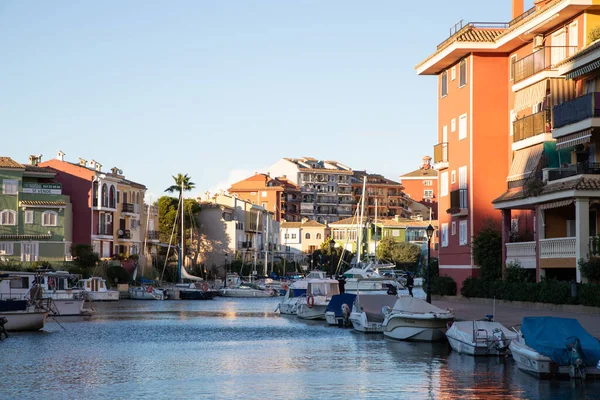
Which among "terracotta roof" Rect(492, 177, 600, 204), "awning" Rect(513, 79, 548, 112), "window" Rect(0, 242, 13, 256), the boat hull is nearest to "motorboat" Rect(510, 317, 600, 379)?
"terracotta roof" Rect(492, 177, 600, 204)

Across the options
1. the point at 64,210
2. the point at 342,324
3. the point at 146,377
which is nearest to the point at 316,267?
the point at 64,210

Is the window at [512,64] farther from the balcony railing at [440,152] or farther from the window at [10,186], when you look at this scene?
the window at [10,186]

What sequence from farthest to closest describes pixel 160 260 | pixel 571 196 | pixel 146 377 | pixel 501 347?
pixel 160 260 < pixel 571 196 < pixel 501 347 < pixel 146 377

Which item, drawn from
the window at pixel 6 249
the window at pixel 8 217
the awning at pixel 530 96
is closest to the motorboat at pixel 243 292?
the window at pixel 6 249

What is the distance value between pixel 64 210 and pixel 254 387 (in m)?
74.5

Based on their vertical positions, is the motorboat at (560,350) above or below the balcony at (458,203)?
below

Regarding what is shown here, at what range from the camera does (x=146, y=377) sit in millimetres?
28594

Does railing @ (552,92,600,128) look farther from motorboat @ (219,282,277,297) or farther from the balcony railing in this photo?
motorboat @ (219,282,277,297)

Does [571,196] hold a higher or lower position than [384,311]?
higher

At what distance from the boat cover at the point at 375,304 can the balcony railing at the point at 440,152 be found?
51.6 ft

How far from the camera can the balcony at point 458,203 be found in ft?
182

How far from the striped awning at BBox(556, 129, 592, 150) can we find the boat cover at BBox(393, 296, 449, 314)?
10178mm

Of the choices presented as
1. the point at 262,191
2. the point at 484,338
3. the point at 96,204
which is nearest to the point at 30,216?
the point at 96,204

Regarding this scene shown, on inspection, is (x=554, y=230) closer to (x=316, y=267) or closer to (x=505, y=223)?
(x=505, y=223)
